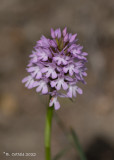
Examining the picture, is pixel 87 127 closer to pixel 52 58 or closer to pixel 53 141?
pixel 53 141

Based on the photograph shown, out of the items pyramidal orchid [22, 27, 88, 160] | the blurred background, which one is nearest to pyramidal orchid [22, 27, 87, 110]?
pyramidal orchid [22, 27, 88, 160]

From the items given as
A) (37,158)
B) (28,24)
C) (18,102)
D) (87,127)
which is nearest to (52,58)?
(37,158)

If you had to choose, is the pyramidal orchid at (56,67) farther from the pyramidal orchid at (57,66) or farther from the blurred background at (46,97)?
the blurred background at (46,97)

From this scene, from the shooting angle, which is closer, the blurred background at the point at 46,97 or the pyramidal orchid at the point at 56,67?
the pyramidal orchid at the point at 56,67

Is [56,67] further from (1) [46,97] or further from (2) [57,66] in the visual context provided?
(1) [46,97]

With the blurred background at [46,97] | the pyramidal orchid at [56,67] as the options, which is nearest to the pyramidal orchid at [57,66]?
the pyramidal orchid at [56,67]

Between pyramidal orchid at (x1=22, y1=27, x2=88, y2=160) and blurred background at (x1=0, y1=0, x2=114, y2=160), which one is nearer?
pyramidal orchid at (x1=22, y1=27, x2=88, y2=160)

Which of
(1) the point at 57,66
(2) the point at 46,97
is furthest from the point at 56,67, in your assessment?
(2) the point at 46,97

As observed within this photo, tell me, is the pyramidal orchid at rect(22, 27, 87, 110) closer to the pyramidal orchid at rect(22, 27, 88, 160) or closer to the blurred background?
the pyramidal orchid at rect(22, 27, 88, 160)
